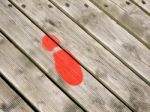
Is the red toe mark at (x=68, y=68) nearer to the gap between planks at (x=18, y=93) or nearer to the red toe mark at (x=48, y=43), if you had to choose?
the red toe mark at (x=48, y=43)

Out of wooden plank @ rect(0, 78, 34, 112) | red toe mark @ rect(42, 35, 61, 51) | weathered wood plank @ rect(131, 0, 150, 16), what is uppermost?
weathered wood plank @ rect(131, 0, 150, 16)

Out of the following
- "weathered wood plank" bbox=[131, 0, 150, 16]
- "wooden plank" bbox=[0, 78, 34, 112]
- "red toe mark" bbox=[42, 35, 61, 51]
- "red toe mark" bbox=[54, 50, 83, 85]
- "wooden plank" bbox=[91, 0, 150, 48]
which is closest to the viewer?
"wooden plank" bbox=[0, 78, 34, 112]

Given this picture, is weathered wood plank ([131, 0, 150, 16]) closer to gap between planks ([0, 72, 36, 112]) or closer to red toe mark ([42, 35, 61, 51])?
red toe mark ([42, 35, 61, 51])

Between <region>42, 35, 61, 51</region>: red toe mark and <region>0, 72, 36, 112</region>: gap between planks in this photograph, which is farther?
<region>42, 35, 61, 51</region>: red toe mark

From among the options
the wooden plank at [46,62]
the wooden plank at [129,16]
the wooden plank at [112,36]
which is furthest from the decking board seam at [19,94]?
the wooden plank at [129,16]

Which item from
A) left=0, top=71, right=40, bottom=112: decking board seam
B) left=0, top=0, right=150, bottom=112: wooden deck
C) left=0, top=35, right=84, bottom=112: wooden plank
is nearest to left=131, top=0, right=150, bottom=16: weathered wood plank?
left=0, top=0, right=150, bottom=112: wooden deck

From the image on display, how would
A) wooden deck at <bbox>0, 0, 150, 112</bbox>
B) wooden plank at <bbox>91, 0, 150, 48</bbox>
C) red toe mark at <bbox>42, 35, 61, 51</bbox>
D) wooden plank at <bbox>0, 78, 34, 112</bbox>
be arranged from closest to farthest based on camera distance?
wooden plank at <bbox>0, 78, 34, 112</bbox> → wooden deck at <bbox>0, 0, 150, 112</bbox> → red toe mark at <bbox>42, 35, 61, 51</bbox> → wooden plank at <bbox>91, 0, 150, 48</bbox>

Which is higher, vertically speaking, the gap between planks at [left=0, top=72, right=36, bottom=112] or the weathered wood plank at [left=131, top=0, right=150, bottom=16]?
the weathered wood plank at [left=131, top=0, right=150, bottom=16]
